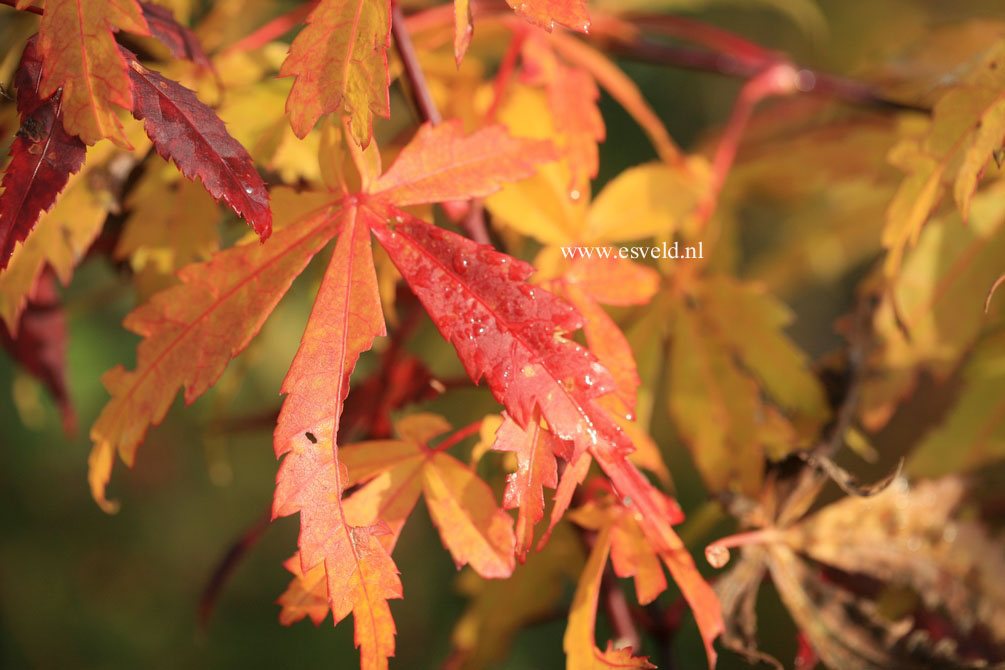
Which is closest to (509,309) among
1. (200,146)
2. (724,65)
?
(200,146)

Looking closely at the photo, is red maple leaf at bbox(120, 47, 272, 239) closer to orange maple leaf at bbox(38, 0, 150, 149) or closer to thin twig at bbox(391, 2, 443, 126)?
orange maple leaf at bbox(38, 0, 150, 149)

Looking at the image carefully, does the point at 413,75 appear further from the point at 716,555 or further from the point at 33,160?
the point at 716,555

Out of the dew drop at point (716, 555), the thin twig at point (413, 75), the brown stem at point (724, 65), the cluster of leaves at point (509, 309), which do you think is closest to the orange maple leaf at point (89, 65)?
the cluster of leaves at point (509, 309)

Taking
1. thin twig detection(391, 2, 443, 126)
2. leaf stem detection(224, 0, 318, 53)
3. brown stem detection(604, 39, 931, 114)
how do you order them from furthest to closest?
brown stem detection(604, 39, 931, 114) < leaf stem detection(224, 0, 318, 53) < thin twig detection(391, 2, 443, 126)

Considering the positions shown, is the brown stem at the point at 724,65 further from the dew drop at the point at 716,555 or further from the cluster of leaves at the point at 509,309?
the dew drop at the point at 716,555

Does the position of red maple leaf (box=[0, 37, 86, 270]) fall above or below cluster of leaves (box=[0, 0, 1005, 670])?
above

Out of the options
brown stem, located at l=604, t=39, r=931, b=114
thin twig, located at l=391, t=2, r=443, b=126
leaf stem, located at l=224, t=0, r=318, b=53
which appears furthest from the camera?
brown stem, located at l=604, t=39, r=931, b=114

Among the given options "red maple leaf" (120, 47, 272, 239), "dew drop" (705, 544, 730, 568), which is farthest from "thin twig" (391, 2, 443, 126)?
"dew drop" (705, 544, 730, 568)

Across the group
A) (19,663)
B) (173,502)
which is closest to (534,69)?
(173,502)

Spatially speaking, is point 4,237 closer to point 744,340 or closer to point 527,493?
point 527,493

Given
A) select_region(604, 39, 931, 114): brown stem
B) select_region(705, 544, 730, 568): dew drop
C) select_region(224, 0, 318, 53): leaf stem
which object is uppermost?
select_region(224, 0, 318, 53): leaf stem
